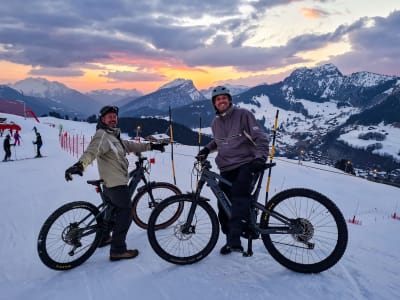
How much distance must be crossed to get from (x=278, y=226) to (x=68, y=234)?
3386mm

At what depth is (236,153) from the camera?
482 centimetres

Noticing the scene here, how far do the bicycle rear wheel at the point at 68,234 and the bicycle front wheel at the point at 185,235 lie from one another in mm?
1084

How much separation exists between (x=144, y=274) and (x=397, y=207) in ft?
72.1

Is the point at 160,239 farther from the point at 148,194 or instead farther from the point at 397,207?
the point at 397,207

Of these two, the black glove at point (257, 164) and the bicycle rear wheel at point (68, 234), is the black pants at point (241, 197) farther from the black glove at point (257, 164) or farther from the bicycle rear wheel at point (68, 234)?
the bicycle rear wheel at point (68, 234)

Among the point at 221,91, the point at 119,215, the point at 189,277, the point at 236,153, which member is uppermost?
the point at 221,91

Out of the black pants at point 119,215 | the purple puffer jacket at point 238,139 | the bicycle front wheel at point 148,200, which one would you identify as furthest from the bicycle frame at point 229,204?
the bicycle front wheel at point 148,200

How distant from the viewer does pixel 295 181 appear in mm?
23594

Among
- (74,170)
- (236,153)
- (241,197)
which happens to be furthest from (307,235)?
(74,170)

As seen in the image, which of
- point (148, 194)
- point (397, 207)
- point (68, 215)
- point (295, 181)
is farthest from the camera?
point (295, 181)

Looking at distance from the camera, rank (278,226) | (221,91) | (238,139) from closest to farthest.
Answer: (278,226)
(238,139)
(221,91)

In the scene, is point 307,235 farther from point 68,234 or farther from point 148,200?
point 68,234

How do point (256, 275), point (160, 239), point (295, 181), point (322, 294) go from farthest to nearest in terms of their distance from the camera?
point (295, 181)
point (160, 239)
point (256, 275)
point (322, 294)

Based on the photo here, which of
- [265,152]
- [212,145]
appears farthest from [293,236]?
[212,145]
